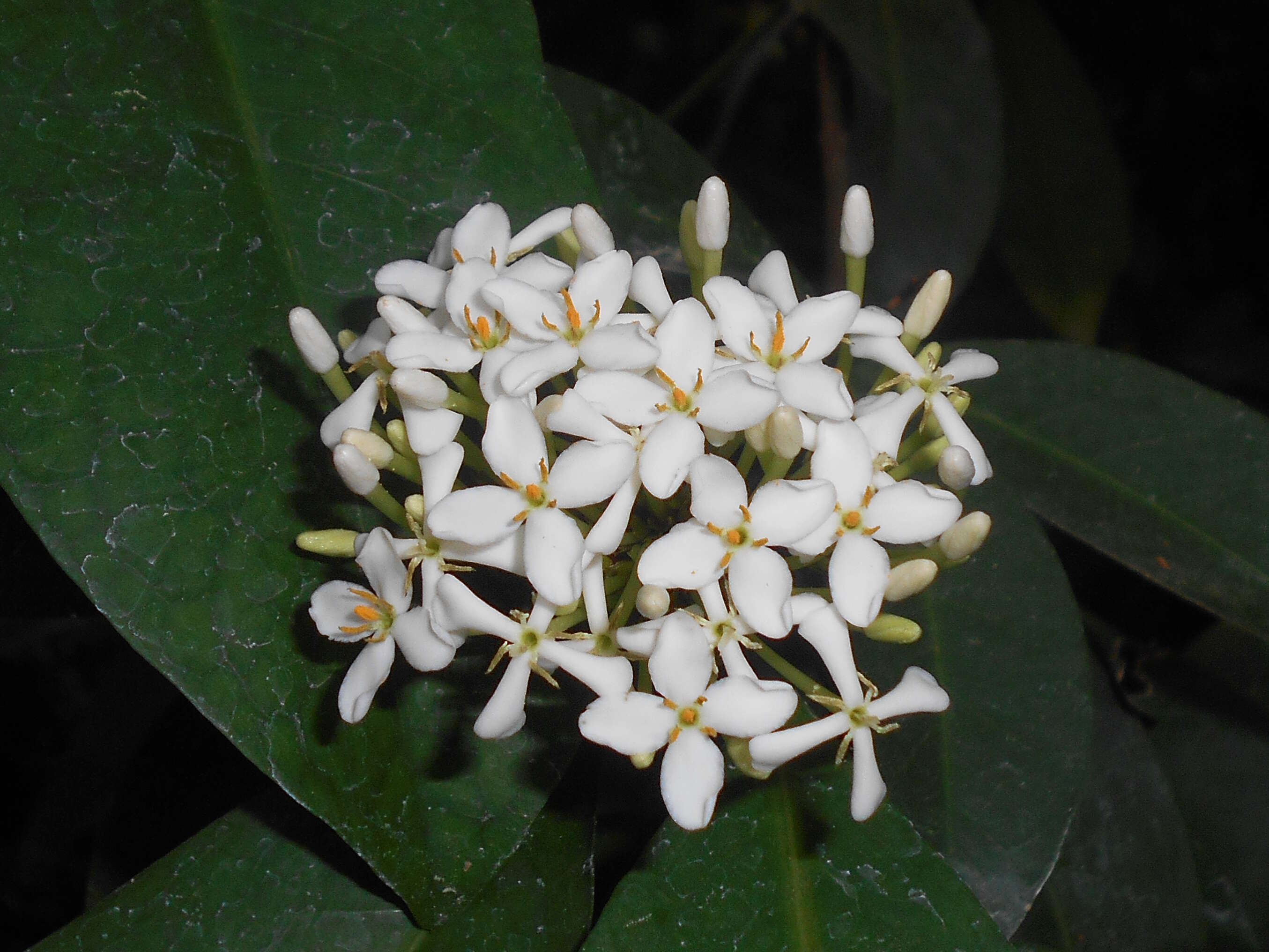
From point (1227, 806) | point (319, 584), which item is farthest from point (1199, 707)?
point (319, 584)

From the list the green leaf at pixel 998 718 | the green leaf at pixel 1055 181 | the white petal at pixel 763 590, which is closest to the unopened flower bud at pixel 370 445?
the white petal at pixel 763 590

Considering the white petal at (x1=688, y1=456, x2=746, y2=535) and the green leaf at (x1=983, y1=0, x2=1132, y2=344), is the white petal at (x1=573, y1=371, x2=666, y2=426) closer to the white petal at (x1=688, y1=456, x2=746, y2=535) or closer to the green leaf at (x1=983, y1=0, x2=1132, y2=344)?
the white petal at (x1=688, y1=456, x2=746, y2=535)

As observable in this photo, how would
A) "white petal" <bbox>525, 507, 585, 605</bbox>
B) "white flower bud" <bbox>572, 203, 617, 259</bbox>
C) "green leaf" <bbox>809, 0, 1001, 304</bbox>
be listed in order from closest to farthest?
"white petal" <bbox>525, 507, 585, 605</bbox> → "white flower bud" <bbox>572, 203, 617, 259</bbox> → "green leaf" <bbox>809, 0, 1001, 304</bbox>

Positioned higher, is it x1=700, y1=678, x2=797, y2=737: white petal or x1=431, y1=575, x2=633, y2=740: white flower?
x1=700, y1=678, x2=797, y2=737: white petal

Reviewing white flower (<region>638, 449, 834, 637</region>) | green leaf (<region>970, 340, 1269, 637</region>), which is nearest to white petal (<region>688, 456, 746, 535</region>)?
white flower (<region>638, 449, 834, 637</region>)

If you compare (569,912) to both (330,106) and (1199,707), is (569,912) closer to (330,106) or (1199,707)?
(330,106)

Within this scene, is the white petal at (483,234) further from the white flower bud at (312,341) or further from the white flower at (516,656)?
the white flower at (516,656)

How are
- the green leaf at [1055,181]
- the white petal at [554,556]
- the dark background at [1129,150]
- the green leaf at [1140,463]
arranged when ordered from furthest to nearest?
the dark background at [1129,150]
the green leaf at [1055,181]
the green leaf at [1140,463]
the white petal at [554,556]
